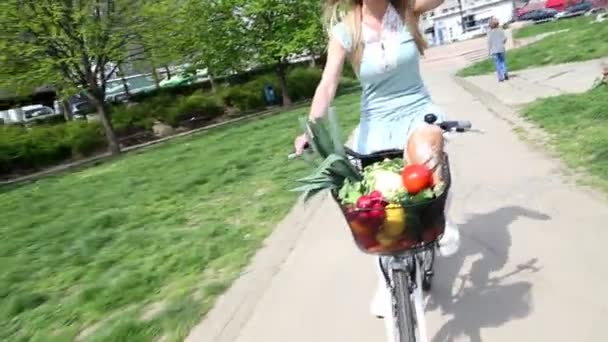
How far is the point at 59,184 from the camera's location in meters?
17.0

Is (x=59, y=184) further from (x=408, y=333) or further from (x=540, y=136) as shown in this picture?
(x=408, y=333)

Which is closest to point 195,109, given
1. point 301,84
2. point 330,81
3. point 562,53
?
point 301,84

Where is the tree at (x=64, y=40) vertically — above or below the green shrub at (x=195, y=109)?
above

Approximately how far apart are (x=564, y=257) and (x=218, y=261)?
2948mm

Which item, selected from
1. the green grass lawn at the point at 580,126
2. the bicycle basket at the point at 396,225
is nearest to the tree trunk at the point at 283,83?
the green grass lawn at the point at 580,126

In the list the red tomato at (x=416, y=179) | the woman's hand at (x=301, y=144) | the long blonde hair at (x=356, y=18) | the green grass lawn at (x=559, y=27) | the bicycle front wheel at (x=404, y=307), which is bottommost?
the green grass lawn at (x=559, y=27)

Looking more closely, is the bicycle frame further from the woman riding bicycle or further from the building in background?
the building in background

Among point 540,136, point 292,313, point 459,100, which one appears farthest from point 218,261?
point 459,100

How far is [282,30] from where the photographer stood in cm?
3000

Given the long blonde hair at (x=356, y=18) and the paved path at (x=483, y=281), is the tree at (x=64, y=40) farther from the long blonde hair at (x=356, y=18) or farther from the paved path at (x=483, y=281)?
the long blonde hair at (x=356, y=18)

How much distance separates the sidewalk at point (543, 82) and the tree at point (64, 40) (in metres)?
11.9

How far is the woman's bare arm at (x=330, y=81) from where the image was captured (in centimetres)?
312

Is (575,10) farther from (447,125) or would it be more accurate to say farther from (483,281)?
(447,125)

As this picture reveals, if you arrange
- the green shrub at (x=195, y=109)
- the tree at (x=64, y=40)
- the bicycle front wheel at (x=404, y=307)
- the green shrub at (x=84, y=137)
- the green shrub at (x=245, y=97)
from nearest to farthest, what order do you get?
the bicycle front wheel at (x=404, y=307) < the tree at (x=64, y=40) < the green shrub at (x=84, y=137) < the green shrub at (x=195, y=109) < the green shrub at (x=245, y=97)
